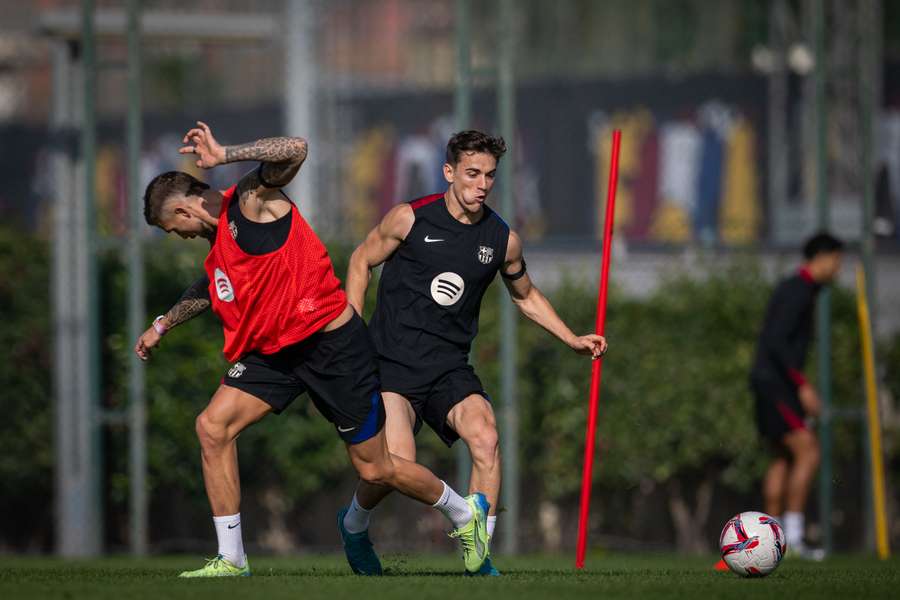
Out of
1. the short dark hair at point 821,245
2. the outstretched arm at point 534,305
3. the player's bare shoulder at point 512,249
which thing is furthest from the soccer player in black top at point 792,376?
the player's bare shoulder at point 512,249

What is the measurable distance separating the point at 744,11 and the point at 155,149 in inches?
280

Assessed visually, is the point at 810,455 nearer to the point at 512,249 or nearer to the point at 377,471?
the point at 512,249

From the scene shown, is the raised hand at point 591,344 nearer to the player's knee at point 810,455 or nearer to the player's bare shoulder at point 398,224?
the player's bare shoulder at point 398,224

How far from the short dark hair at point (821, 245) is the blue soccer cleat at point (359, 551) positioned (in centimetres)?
521

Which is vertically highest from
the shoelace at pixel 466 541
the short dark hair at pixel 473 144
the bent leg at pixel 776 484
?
the short dark hair at pixel 473 144

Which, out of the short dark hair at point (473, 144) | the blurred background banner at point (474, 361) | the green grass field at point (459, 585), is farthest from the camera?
the blurred background banner at point (474, 361)

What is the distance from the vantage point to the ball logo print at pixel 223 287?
7.92m

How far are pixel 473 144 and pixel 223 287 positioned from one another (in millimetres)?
1539

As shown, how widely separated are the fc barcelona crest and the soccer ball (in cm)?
190

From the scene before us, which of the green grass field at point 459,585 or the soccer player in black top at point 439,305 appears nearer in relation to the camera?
the green grass field at point 459,585

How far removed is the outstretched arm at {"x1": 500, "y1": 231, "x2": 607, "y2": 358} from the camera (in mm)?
8750

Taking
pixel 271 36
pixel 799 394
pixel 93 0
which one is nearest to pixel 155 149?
pixel 271 36

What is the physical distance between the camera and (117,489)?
13477 mm

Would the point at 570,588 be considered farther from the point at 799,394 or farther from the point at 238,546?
the point at 799,394
